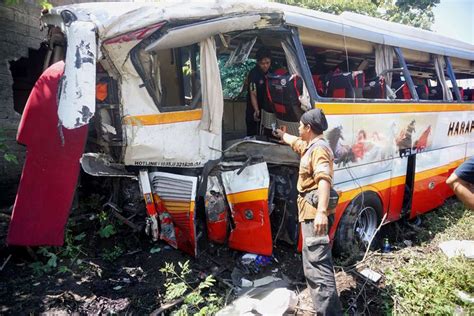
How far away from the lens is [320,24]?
11.4 ft

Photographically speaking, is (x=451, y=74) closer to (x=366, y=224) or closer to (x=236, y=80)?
(x=366, y=224)

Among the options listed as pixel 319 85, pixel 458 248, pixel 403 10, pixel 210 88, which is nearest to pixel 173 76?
pixel 210 88

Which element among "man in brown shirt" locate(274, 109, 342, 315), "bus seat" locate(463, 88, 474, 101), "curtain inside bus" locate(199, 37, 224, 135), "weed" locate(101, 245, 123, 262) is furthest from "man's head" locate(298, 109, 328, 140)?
"bus seat" locate(463, 88, 474, 101)

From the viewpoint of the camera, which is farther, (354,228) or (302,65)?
(354,228)

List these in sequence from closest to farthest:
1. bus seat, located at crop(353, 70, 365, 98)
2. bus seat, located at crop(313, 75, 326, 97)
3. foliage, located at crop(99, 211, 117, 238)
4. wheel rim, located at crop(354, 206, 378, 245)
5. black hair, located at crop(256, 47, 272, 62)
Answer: foliage, located at crop(99, 211, 117, 238), bus seat, located at crop(353, 70, 365, 98), bus seat, located at crop(313, 75, 326, 97), wheel rim, located at crop(354, 206, 378, 245), black hair, located at crop(256, 47, 272, 62)

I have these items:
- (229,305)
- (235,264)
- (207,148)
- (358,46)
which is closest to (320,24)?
(358,46)

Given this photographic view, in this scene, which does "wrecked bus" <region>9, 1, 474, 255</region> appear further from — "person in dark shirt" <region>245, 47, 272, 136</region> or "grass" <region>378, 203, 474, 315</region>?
"grass" <region>378, 203, 474, 315</region>

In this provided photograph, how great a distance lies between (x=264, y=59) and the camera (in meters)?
4.48

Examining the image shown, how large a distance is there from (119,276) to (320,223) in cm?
204

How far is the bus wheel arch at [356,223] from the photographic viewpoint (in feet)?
12.8

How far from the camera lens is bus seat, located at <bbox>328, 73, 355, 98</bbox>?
386cm

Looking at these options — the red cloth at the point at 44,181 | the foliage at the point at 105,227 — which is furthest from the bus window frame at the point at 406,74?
the foliage at the point at 105,227

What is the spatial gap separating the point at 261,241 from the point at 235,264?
1.35 ft

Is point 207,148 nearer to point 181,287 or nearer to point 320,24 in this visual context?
point 181,287
